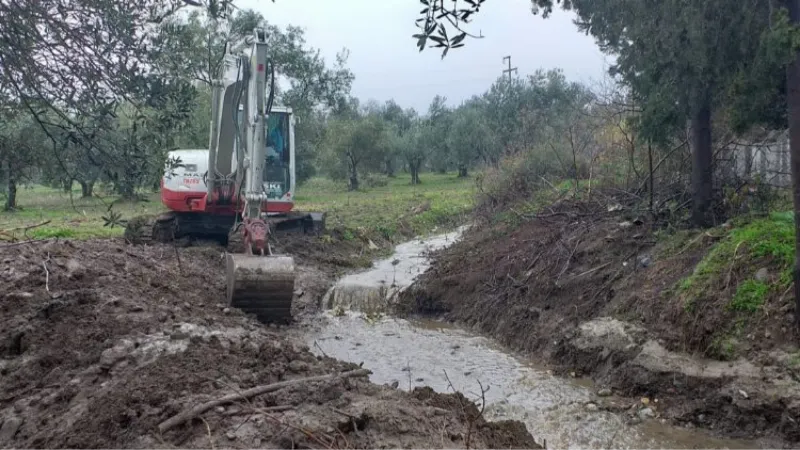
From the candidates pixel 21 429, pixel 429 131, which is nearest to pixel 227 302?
pixel 21 429

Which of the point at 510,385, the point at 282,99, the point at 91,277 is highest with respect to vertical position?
the point at 282,99

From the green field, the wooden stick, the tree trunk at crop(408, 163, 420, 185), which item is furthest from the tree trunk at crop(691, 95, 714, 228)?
the tree trunk at crop(408, 163, 420, 185)

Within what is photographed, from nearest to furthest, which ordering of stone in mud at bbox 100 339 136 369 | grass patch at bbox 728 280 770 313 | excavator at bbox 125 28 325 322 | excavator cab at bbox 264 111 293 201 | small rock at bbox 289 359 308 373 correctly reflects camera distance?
small rock at bbox 289 359 308 373
stone in mud at bbox 100 339 136 369
grass patch at bbox 728 280 770 313
excavator at bbox 125 28 325 322
excavator cab at bbox 264 111 293 201

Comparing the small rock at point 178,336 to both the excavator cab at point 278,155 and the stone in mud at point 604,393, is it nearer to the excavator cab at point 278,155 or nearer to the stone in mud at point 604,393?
the stone in mud at point 604,393

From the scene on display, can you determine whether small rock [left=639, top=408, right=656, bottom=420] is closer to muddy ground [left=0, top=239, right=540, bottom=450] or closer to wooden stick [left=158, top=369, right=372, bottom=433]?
muddy ground [left=0, top=239, right=540, bottom=450]

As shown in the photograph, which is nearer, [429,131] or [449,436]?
[449,436]

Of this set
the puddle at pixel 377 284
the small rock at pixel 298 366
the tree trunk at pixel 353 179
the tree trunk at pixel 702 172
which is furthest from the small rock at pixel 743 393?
the tree trunk at pixel 353 179

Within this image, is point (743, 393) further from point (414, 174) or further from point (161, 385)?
point (414, 174)

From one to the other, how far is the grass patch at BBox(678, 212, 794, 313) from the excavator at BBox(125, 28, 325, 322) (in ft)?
17.4

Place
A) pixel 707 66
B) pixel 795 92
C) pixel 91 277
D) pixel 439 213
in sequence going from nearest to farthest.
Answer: pixel 795 92, pixel 707 66, pixel 91 277, pixel 439 213

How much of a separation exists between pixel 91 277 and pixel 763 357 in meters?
8.12

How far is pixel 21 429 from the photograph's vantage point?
5.74m

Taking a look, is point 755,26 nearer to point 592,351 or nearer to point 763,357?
point 763,357

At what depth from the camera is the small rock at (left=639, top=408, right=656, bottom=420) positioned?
7.60 m
